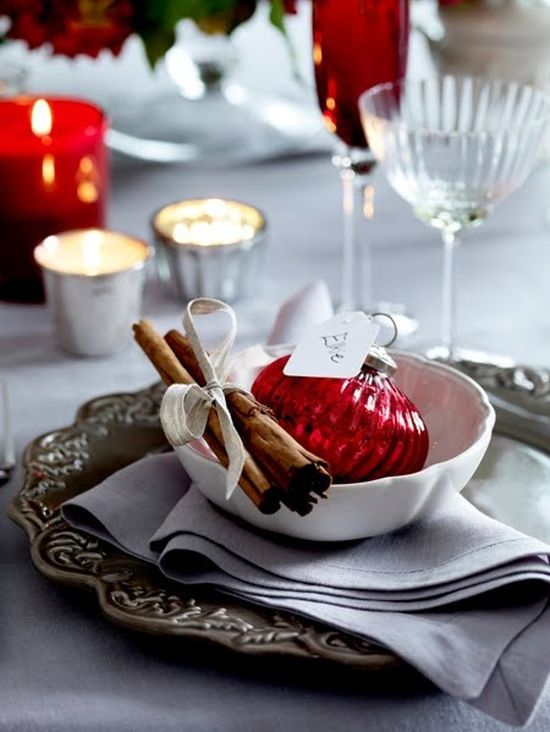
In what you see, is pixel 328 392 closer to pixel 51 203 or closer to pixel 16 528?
pixel 16 528

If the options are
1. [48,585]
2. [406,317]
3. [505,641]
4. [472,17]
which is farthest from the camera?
[472,17]

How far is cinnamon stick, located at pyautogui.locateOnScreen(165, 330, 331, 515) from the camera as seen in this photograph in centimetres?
59

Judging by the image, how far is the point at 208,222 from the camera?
42.7 inches

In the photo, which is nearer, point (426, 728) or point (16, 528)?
point (426, 728)

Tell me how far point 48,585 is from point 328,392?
17cm

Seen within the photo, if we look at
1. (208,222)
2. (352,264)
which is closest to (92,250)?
(208,222)

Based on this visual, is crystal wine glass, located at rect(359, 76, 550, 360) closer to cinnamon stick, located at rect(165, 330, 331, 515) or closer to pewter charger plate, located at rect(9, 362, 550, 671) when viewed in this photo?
pewter charger plate, located at rect(9, 362, 550, 671)

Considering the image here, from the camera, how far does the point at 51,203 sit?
1.06 meters

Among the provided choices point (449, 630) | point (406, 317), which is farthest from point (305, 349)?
point (406, 317)

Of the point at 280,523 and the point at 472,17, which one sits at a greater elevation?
the point at 472,17

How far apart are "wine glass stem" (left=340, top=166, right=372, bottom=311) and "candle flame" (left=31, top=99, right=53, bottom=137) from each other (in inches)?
9.9

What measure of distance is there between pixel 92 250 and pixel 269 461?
461 millimetres

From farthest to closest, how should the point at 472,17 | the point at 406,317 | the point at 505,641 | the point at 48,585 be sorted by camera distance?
the point at 472,17
the point at 406,317
the point at 48,585
the point at 505,641

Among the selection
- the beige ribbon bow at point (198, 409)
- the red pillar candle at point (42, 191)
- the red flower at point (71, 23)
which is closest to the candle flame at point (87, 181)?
the red pillar candle at point (42, 191)
